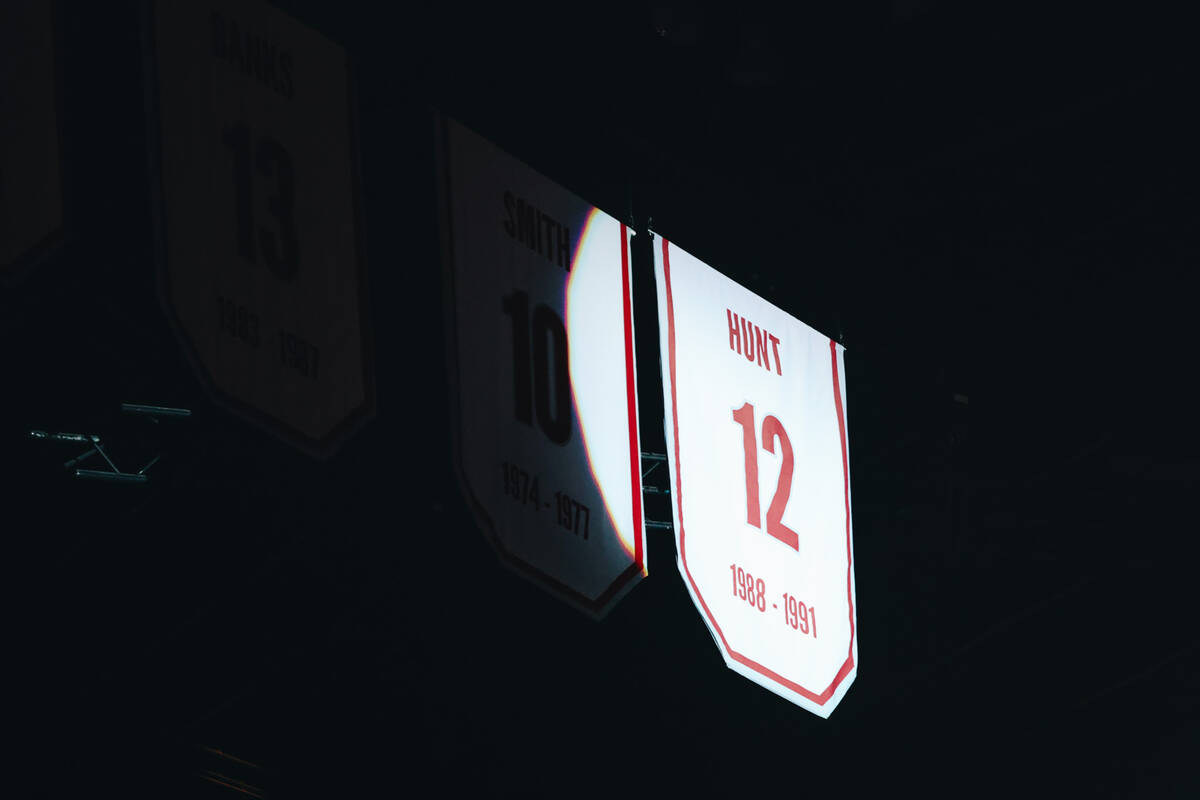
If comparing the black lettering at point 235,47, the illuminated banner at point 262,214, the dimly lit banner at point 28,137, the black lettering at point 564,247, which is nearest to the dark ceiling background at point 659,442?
the dimly lit banner at point 28,137

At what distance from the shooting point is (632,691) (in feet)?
27.2

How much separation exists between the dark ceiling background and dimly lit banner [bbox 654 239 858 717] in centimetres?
78

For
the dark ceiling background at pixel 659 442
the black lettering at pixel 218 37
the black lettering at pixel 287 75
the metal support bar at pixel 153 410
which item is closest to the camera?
the black lettering at pixel 218 37

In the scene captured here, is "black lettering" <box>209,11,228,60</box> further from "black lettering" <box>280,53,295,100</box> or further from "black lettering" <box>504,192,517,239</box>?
"black lettering" <box>504,192,517,239</box>

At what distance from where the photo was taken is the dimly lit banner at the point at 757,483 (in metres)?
4.59

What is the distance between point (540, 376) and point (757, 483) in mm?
1117

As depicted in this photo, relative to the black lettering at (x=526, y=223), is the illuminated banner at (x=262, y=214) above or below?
below

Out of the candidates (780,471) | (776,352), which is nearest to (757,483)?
(780,471)

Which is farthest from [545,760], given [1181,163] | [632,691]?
[1181,163]

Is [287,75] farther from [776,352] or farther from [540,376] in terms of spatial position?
[776,352]

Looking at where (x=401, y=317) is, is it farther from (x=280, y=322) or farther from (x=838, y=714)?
(x=838, y=714)

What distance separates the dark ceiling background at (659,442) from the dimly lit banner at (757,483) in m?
0.78

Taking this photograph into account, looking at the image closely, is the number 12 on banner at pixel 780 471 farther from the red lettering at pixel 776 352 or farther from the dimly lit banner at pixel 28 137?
the dimly lit banner at pixel 28 137

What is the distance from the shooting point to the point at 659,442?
7.19 meters
